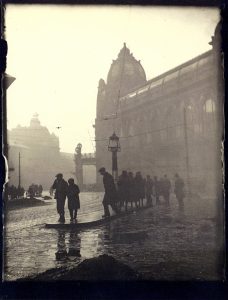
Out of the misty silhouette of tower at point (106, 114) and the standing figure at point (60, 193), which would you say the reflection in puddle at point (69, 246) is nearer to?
the standing figure at point (60, 193)

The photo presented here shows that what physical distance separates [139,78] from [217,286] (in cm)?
3212

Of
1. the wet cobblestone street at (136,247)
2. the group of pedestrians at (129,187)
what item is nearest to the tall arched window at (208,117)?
the group of pedestrians at (129,187)

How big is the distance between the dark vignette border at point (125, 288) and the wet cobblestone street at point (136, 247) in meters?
0.70

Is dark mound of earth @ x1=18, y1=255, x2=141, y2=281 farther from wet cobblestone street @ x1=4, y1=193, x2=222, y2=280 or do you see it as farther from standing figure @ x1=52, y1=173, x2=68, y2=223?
standing figure @ x1=52, y1=173, x2=68, y2=223

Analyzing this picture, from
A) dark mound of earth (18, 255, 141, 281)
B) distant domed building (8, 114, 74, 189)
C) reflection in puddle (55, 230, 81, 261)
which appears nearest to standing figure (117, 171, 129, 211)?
distant domed building (8, 114, 74, 189)

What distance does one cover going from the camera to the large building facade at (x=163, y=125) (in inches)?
348

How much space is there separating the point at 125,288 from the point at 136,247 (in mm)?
2826

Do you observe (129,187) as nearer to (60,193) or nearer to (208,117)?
(60,193)

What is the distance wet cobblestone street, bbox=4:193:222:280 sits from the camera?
4480mm

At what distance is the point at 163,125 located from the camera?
12.1 meters

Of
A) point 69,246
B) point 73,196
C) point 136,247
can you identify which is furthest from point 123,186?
point 136,247

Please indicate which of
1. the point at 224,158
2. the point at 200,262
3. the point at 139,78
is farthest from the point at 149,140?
the point at 139,78

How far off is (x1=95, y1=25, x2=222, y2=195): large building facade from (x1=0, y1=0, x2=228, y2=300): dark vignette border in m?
3.09

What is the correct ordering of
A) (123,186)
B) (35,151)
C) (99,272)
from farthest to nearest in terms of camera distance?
(35,151), (123,186), (99,272)
